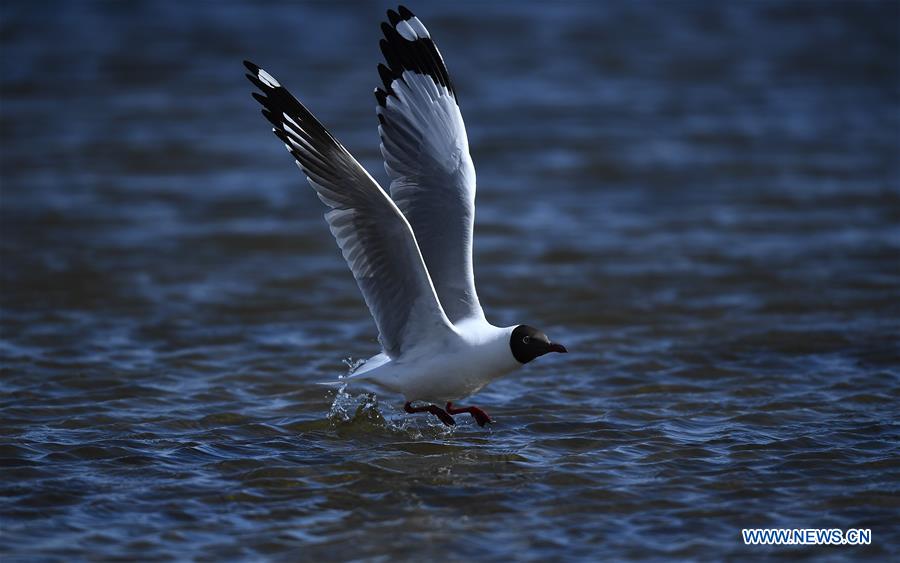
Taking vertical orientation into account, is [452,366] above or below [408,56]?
below

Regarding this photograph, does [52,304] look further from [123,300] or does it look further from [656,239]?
[656,239]

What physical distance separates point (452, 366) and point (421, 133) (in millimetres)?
1332

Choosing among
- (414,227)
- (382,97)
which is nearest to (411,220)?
(414,227)

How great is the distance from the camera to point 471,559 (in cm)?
503

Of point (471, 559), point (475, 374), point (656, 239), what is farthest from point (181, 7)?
point (471, 559)

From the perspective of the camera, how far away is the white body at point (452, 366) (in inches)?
246

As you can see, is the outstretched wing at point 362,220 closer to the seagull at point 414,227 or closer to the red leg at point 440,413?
the seagull at point 414,227

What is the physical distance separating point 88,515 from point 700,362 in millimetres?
4002

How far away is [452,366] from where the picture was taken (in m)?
6.26

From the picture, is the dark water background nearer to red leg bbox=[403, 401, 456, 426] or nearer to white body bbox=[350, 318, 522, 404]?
red leg bbox=[403, 401, 456, 426]

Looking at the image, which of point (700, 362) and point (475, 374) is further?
point (700, 362)

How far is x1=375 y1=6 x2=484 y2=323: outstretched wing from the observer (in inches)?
265

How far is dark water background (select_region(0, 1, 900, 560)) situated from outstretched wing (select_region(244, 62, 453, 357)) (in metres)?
0.73

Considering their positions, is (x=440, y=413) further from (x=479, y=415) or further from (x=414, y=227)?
(x=414, y=227)
